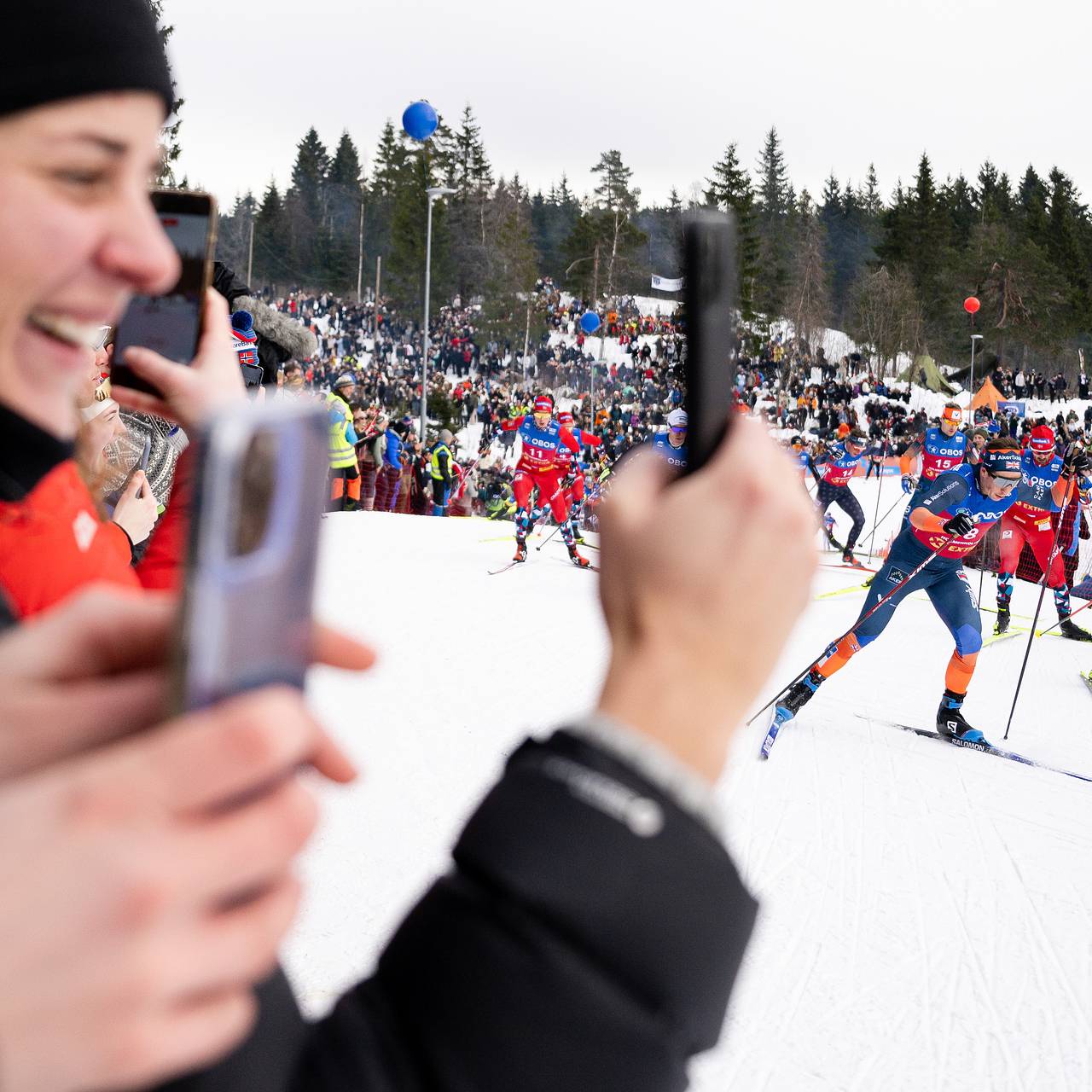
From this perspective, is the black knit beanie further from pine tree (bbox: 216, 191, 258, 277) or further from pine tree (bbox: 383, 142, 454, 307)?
pine tree (bbox: 216, 191, 258, 277)

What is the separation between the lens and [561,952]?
555 mm

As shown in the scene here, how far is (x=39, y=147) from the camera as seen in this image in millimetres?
650

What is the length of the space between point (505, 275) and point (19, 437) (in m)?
53.7

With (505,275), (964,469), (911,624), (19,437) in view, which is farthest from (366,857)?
(505,275)

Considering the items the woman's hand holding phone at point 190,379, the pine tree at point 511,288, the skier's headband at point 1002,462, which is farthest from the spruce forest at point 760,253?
the woman's hand holding phone at point 190,379

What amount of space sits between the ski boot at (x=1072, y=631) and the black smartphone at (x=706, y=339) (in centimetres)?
1210

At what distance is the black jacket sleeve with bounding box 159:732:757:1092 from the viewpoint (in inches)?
21.6

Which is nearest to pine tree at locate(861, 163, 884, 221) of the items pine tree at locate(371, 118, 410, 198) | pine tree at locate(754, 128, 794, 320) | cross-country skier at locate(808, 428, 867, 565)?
pine tree at locate(754, 128, 794, 320)

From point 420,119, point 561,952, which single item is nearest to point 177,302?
point 561,952

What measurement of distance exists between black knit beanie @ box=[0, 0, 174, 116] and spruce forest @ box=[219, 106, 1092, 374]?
152 ft

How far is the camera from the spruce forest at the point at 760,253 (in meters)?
54.2

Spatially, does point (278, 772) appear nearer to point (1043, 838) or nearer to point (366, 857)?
point (366, 857)

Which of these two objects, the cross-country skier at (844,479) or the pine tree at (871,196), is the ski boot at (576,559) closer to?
the cross-country skier at (844,479)

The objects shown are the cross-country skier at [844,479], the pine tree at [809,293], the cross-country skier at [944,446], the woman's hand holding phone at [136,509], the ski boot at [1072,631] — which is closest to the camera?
the woman's hand holding phone at [136,509]
